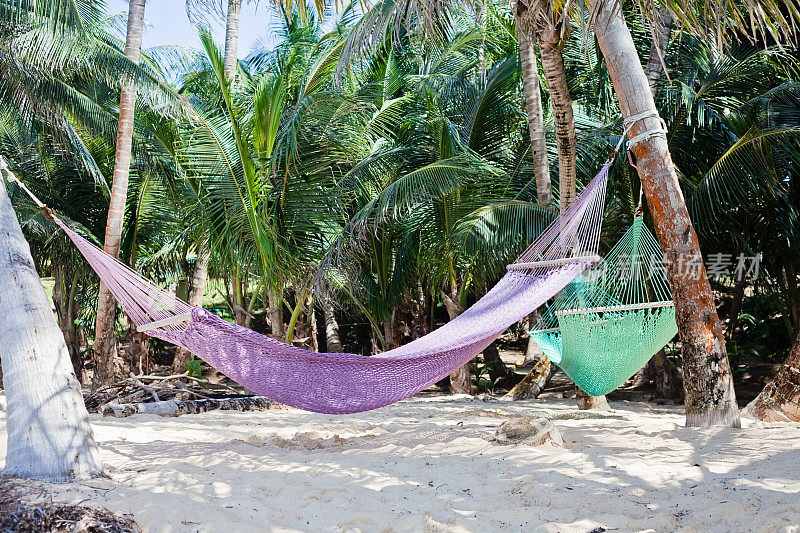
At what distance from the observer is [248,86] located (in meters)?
7.76

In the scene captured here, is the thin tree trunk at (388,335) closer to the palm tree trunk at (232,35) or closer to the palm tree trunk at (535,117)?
the palm tree trunk at (535,117)

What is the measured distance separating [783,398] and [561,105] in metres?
1.94

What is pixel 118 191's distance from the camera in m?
5.50

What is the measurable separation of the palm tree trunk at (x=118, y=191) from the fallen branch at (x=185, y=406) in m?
1.60

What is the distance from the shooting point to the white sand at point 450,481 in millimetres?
1855

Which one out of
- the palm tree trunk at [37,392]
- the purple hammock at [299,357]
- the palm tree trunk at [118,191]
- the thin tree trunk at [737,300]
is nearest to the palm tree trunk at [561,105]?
the purple hammock at [299,357]

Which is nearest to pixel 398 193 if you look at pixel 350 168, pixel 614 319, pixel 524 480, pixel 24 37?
pixel 350 168

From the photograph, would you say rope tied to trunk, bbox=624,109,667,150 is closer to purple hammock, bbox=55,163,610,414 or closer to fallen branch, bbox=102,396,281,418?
purple hammock, bbox=55,163,610,414

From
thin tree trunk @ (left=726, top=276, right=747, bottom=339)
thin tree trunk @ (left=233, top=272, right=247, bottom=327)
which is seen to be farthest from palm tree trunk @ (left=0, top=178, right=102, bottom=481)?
thin tree trunk @ (left=726, top=276, right=747, bottom=339)

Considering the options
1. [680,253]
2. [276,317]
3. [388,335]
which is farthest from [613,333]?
[388,335]

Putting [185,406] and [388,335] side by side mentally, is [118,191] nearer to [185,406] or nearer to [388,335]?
[185,406]

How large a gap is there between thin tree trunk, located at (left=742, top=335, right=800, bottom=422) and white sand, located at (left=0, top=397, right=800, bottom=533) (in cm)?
22

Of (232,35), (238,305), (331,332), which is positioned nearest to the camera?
(232,35)

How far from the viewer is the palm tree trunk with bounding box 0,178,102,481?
2039 mm
